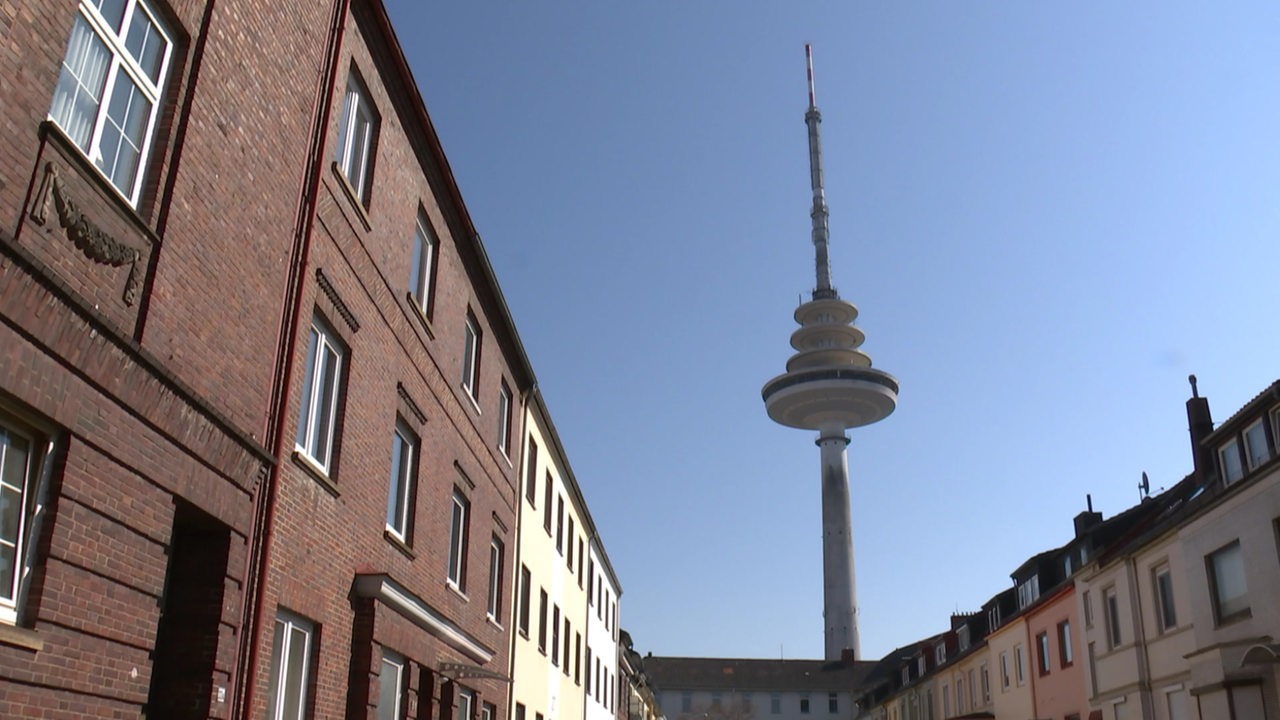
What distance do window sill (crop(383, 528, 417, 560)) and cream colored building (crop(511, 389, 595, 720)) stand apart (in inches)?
318

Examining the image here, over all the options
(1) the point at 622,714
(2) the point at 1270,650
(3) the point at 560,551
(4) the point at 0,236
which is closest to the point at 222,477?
(4) the point at 0,236

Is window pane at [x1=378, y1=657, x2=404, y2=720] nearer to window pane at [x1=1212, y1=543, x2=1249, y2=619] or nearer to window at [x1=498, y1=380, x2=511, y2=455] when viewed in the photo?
window at [x1=498, y1=380, x2=511, y2=455]

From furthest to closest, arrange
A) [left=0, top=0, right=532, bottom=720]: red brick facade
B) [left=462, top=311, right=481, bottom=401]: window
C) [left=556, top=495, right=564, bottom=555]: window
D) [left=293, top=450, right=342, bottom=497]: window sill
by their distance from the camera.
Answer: [left=556, top=495, right=564, bottom=555]: window, [left=462, top=311, right=481, bottom=401]: window, [left=293, top=450, right=342, bottom=497]: window sill, [left=0, top=0, right=532, bottom=720]: red brick facade

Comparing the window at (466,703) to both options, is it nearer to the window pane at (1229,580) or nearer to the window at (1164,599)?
the window pane at (1229,580)

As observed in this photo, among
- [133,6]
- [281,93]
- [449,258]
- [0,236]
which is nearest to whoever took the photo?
[0,236]

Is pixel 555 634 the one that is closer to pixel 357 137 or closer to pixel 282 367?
pixel 357 137

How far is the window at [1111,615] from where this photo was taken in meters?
27.4

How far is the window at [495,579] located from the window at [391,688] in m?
6.66

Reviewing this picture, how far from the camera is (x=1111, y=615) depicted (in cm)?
2773

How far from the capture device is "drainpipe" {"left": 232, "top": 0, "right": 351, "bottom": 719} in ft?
32.8

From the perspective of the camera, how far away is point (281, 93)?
1091 centimetres

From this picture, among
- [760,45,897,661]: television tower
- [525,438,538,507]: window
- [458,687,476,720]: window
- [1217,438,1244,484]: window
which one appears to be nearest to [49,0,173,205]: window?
[458,687,476,720]: window

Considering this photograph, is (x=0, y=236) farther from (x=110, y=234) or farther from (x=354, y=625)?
(x=354, y=625)

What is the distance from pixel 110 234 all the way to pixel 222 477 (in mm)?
2584
